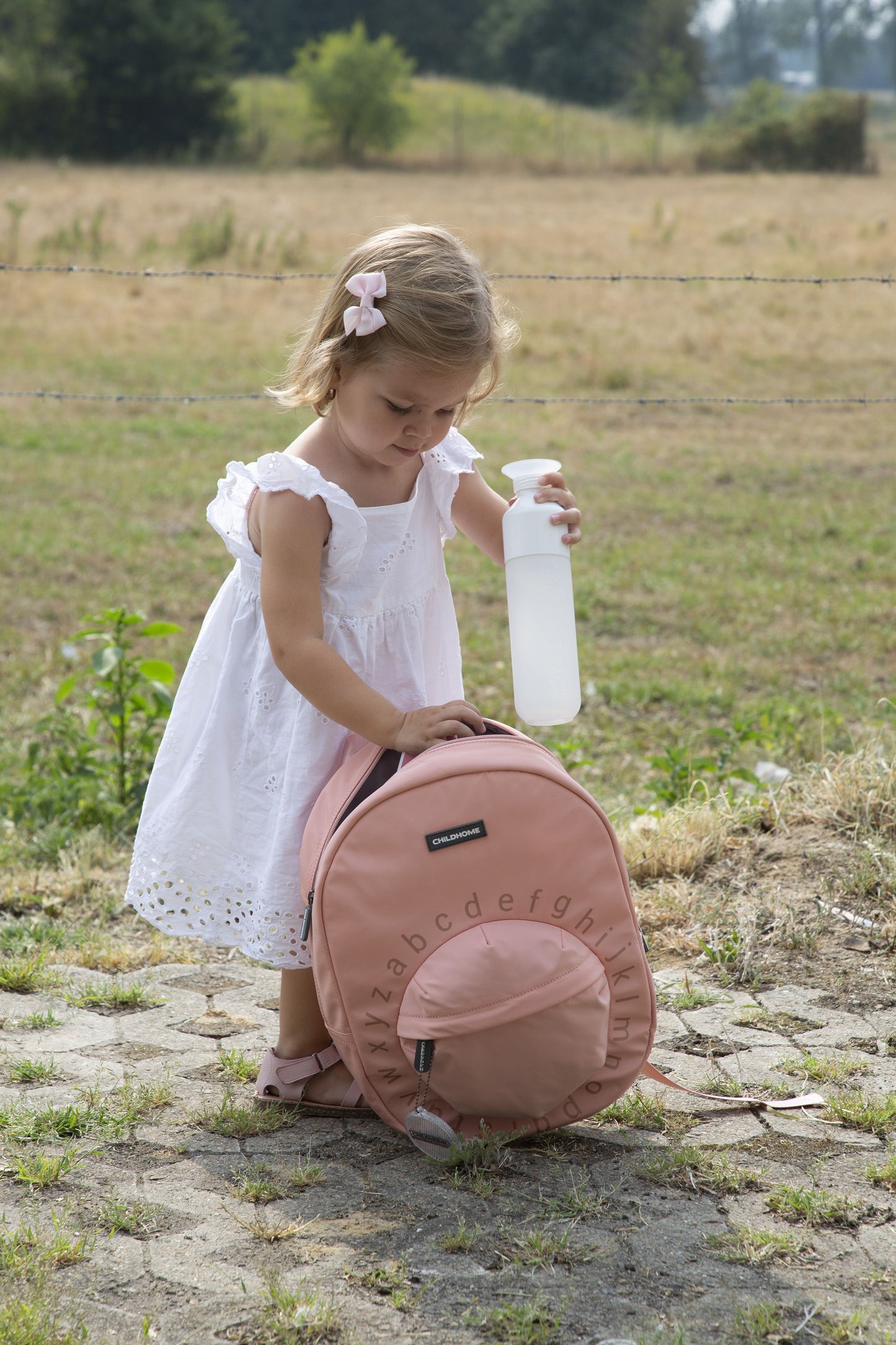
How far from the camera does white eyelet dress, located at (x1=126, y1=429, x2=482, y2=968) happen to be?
2.14m

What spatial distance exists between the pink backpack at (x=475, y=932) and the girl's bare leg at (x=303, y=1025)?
0.88 feet

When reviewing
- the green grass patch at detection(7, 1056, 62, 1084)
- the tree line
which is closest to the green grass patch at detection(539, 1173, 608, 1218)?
the green grass patch at detection(7, 1056, 62, 1084)

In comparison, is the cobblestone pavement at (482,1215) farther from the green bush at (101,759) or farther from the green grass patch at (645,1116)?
the green bush at (101,759)

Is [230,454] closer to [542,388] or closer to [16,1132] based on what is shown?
[542,388]

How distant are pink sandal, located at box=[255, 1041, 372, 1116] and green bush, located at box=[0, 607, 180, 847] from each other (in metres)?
1.46

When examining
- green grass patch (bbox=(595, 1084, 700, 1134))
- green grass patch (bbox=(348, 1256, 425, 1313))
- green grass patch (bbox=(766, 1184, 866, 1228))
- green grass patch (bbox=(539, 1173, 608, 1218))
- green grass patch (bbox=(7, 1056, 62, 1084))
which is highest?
green grass patch (bbox=(348, 1256, 425, 1313))

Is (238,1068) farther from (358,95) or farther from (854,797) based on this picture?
(358,95)

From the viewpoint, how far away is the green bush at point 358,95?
111 ft

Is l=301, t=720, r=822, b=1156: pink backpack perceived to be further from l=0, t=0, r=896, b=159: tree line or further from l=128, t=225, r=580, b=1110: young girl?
l=0, t=0, r=896, b=159: tree line

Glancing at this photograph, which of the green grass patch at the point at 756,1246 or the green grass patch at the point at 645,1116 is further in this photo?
the green grass patch at the point at 645,1116

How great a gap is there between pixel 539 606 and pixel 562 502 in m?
0.19


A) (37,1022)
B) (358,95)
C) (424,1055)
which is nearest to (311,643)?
(424,1055)

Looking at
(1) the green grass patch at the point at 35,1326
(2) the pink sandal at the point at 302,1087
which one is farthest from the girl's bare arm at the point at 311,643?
(1) the green grass patch at the point at 35,1326

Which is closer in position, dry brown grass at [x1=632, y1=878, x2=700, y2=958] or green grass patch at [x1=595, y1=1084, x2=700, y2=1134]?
green grass patch at [x1=595, y1=1084, x2=700, y2=1134]
